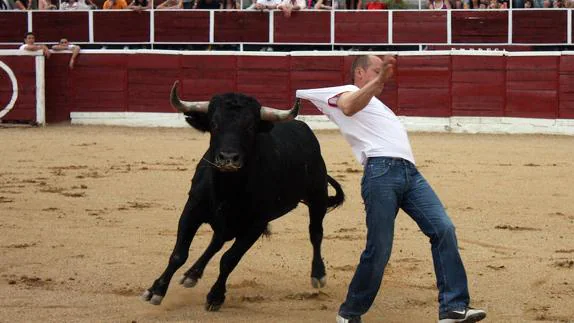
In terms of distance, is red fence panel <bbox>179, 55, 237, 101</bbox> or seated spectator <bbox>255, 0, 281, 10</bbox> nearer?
red fence panel <bbox>179, 55, 237, 101</bbox>

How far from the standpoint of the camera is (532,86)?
14961 mm

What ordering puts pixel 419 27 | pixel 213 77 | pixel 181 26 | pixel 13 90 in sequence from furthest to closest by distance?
pixel 181 26
pixel 419 27
pixel 213 77
pixel 13 90

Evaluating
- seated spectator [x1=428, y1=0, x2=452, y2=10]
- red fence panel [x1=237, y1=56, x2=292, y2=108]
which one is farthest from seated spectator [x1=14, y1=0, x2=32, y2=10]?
seated spectator [x1=428, y1=0, x2=452, y2=10]

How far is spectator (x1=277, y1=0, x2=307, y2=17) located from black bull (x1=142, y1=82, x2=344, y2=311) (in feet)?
38.6

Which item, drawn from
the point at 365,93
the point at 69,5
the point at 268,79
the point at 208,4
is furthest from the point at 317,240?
the point at 69,5

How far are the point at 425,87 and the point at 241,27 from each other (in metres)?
3.85

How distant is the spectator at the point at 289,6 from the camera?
17.4 metres

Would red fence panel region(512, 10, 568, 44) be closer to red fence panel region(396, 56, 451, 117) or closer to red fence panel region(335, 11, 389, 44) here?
red fence panel region(335, 11, 389, 44)

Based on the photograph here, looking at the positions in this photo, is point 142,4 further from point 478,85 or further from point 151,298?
point 151,298

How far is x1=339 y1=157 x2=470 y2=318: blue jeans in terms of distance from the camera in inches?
179

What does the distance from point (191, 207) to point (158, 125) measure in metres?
10.6

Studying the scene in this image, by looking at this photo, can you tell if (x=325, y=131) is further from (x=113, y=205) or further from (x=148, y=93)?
(x=113, y=205)

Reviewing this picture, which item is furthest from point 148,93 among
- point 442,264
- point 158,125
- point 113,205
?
point 442,264

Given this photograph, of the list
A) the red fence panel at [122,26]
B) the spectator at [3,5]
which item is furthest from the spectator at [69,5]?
the spectator at [3,5]
